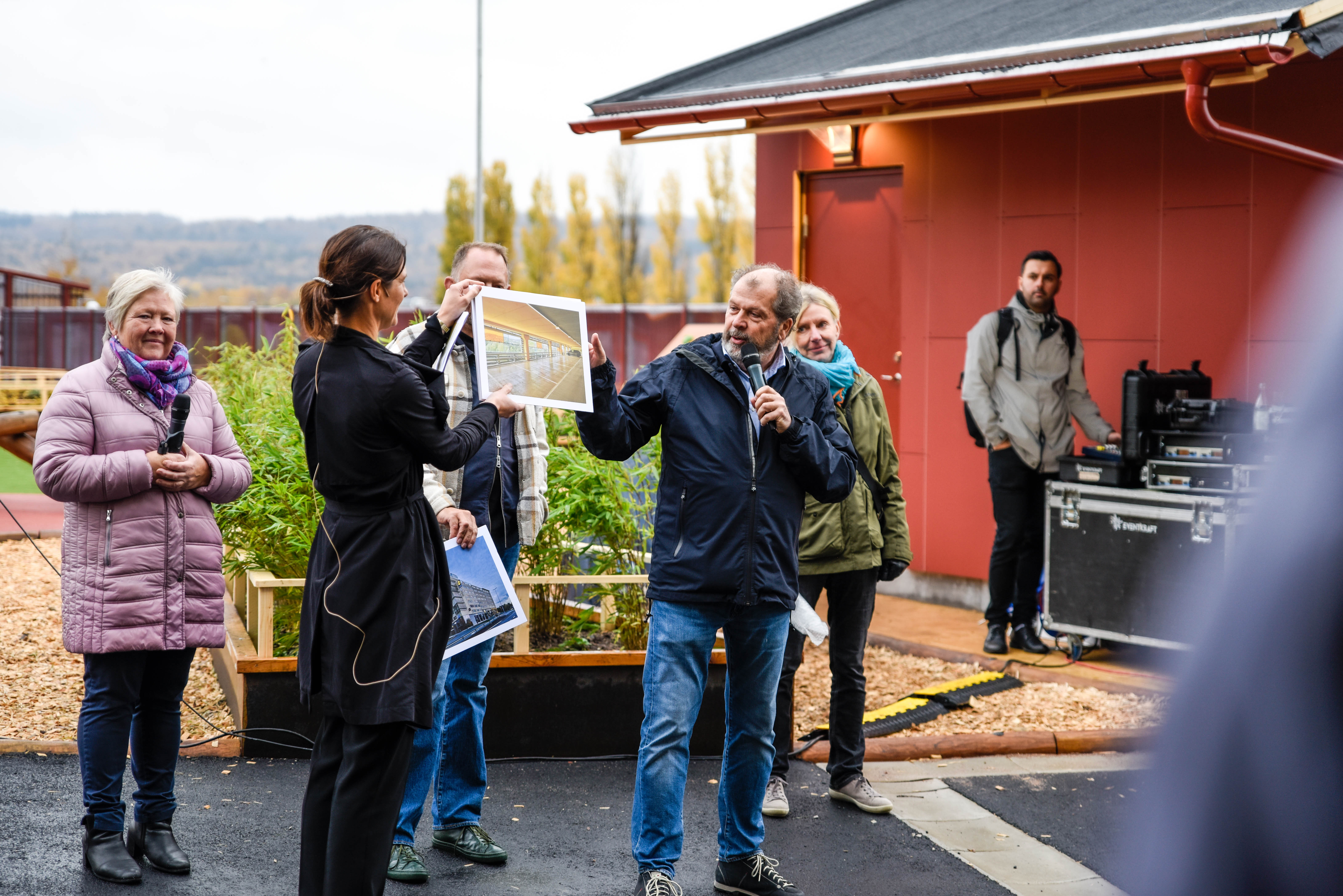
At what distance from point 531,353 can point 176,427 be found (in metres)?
1.25

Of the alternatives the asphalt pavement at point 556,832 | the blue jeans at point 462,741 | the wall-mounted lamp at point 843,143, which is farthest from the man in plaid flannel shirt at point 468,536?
the wall-mounted lamp at point 843,143

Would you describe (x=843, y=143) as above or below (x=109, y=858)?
above

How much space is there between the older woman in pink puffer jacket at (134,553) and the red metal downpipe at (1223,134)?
5.23 m

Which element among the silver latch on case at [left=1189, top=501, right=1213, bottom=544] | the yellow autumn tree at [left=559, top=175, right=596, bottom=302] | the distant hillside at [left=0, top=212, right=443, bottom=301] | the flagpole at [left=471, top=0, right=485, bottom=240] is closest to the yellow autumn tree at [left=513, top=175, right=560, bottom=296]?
the yellow autumn tree at [left=559, top=175, right=596, bottom=302]

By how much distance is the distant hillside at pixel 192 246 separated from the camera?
14062 cm

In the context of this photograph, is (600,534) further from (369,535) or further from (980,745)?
(369,535)

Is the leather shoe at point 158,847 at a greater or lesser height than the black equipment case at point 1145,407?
lesser

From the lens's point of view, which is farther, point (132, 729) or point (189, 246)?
point (189, 246)

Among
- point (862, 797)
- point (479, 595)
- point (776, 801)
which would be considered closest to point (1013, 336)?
point (862, 797)

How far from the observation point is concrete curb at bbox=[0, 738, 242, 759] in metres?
5.38

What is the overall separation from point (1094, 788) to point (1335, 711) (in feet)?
17.1

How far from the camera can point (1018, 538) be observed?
7863 mm

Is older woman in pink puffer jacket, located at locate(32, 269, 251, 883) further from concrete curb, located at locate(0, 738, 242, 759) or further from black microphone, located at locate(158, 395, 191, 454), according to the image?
concrete curb, located at locate(0, 738, 242, 759)

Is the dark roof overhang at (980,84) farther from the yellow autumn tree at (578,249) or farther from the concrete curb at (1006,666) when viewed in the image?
the yellow autumn tree at (578,249)
